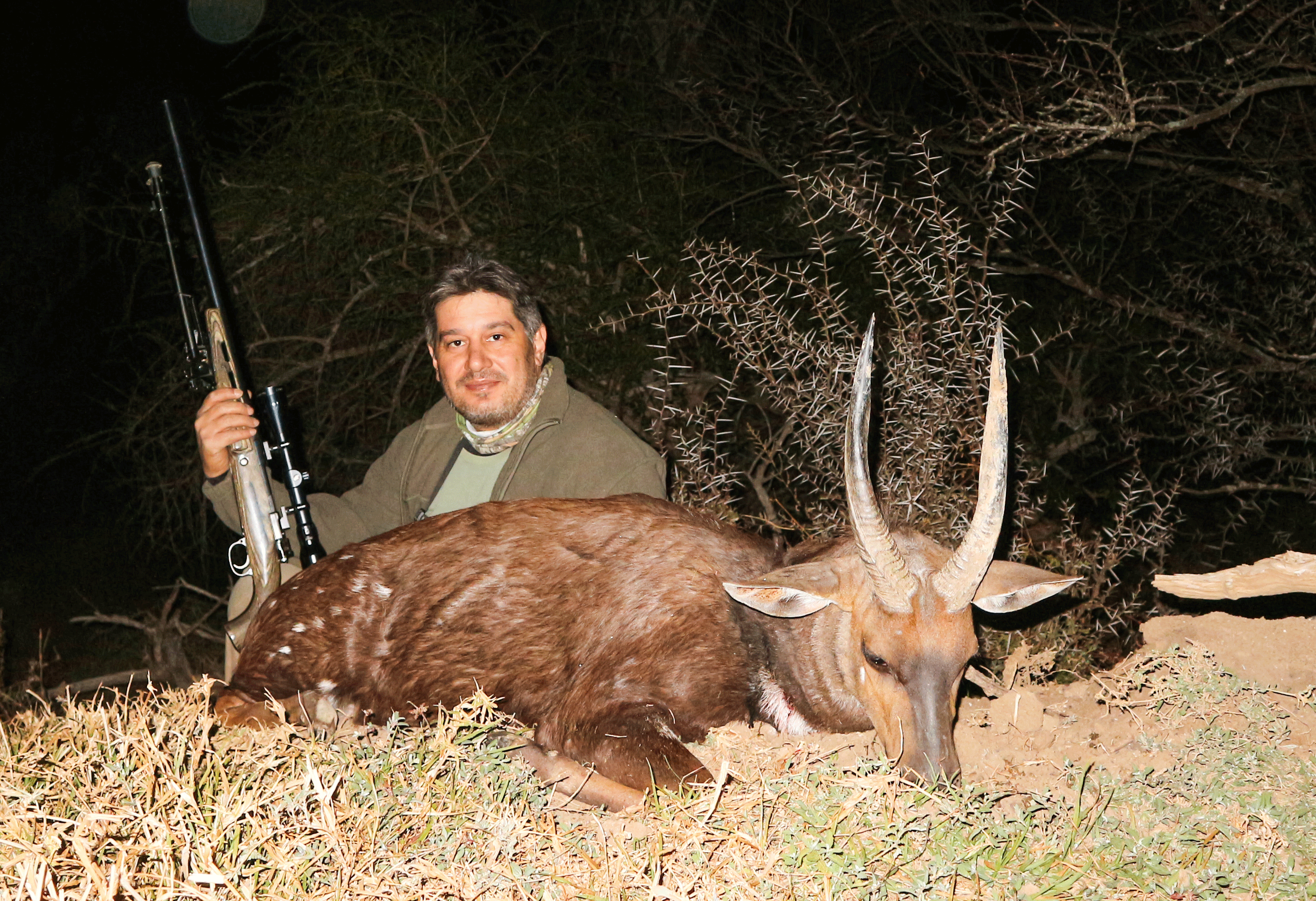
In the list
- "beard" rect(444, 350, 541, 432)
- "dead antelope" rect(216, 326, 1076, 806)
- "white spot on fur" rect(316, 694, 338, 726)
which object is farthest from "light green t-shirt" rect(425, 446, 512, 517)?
"white spot on fur" rect(316, 694, 338, 726)

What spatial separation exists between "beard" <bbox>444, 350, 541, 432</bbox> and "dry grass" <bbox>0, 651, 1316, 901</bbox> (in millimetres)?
1834

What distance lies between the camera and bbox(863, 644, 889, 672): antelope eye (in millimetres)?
3125

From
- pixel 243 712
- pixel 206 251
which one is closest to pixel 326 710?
pixel 243 712

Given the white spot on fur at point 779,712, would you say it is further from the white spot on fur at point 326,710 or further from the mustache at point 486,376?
the mustache at point 486,376

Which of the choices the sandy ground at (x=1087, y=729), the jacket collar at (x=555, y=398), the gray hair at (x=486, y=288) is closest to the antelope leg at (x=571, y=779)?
the sandy ground at (x=1087, y=729)

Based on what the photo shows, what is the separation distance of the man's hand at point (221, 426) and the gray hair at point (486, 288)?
0.90 meters

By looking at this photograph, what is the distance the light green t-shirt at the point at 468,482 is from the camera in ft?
15.1

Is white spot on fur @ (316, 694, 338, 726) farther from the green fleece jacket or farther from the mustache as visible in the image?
the mustache

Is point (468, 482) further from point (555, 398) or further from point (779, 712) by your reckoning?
point (779, 712)

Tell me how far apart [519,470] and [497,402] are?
0.30 meters

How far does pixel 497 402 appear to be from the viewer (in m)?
4.51

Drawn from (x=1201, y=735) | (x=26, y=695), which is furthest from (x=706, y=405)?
(x=26, y=695)

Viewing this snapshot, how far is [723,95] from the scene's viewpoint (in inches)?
285

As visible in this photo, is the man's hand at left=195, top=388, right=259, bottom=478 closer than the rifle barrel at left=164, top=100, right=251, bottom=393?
Yes
